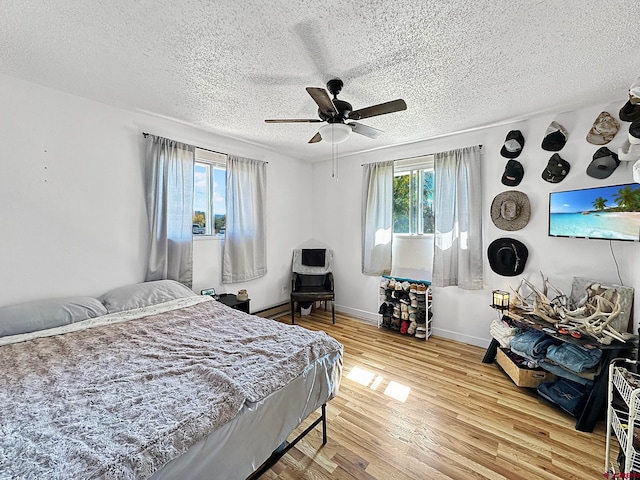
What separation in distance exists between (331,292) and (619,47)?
3.62 m

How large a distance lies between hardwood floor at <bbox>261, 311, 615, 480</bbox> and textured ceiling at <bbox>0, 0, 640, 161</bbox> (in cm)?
265

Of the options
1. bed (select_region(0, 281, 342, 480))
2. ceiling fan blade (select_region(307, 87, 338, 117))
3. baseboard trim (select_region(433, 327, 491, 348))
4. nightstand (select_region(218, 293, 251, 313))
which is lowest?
baseboard trim (select_region(433, 327, 491, 348))

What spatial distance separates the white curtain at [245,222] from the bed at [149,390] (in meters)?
1.46

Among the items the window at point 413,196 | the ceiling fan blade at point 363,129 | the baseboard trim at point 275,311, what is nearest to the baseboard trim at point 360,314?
the baseboard trim at point 275,311

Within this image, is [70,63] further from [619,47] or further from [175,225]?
[619,47]

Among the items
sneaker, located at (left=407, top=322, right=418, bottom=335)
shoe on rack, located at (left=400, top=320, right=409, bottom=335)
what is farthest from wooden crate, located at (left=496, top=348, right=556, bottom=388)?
shoe on rack, located at (left=400, top=320, right=409, bottom=335)

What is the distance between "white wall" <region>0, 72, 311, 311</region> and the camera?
87.4 inches

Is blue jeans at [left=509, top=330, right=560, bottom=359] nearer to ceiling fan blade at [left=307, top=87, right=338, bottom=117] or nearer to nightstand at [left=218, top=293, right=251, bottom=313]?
ceiling fan blade at [left=307, top=87, right=338, bottom=117]

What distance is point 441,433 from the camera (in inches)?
76.9

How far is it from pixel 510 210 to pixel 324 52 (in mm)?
2634

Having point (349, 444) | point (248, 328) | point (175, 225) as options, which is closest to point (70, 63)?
point (175, 225)

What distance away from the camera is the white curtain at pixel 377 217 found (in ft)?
13.3

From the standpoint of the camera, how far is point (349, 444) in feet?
6.08

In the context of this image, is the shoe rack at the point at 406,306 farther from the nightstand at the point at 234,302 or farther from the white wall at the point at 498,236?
the nightstand at the point at 234,302
